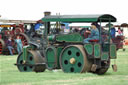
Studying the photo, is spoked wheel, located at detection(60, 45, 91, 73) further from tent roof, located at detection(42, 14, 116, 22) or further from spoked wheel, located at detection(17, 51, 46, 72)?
spoked wheel, located at detection(17, 51, 46, 72)

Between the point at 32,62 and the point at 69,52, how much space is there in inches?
65.7

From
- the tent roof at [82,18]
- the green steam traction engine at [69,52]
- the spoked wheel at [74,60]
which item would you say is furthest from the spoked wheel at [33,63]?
the tent roof at [82,18]

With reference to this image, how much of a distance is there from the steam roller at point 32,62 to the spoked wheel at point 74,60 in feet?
3.51

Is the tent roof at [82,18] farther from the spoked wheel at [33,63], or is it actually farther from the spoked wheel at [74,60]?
the spoked wheel at [33,63]

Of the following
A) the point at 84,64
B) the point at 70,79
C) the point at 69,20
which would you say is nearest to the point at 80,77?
the point at 70,79

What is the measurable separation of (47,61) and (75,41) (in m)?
1.28

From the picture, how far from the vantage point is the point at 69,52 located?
47.8 ft

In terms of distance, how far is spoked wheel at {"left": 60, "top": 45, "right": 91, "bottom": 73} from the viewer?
14078 millimetres

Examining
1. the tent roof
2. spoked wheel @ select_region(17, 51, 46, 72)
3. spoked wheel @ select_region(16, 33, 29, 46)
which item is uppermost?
the tent roof

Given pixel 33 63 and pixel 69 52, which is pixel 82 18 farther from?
pixel 33 63

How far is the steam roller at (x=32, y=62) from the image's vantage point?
15508mm

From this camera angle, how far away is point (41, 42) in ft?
54.4

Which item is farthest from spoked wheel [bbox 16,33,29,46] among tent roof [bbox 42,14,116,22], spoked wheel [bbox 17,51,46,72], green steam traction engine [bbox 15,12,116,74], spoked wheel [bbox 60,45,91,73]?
spoked wheel [bbox 60,45,91,73]

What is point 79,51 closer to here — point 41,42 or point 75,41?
point 75,41
